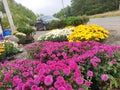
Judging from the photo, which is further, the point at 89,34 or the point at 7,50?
the point at 7,50

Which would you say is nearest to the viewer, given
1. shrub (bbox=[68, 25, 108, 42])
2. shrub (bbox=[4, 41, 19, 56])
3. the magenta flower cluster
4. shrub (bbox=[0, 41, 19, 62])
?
the magenta flower cluster

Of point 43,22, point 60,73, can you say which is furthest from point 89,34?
point 43,22

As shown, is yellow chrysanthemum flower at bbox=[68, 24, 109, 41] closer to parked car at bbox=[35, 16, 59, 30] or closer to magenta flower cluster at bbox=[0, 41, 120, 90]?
magenta flower cluster at bbox=[0, 41, 120, 90]

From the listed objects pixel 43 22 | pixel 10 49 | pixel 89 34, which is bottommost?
pixel 43 22

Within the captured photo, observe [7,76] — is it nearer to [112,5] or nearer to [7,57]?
[7,57]

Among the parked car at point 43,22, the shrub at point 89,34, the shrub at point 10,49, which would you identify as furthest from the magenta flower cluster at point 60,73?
the parked car at point 43,22

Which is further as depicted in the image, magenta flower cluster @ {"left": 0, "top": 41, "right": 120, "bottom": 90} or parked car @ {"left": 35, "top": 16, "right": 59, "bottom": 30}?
parked car @ {"left": 35, "top": 16, "right": 59, "bottom": 30}

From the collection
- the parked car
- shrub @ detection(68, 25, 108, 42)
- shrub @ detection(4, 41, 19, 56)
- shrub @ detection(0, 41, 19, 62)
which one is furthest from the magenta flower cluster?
the parked car

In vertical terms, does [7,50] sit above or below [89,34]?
below

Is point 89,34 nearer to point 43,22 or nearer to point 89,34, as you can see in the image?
point 89,34

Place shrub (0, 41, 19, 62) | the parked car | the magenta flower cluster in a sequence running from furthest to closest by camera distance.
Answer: the parked car < shrub (0, 41, 19, 62) < the magenta flower cluster

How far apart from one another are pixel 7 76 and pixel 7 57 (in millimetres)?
5984

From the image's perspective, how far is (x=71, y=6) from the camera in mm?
63344

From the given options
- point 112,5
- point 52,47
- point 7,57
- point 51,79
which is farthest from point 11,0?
point 51,79
